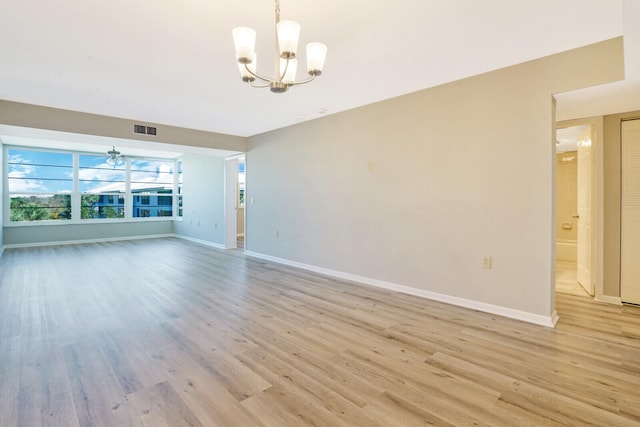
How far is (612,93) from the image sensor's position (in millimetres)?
2855

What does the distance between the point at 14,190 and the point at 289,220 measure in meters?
7.23

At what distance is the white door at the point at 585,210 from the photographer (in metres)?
3.78

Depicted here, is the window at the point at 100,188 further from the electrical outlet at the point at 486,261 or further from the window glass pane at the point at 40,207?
the electrical outlet at the point at 486,261

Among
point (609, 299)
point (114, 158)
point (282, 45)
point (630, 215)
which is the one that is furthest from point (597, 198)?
point (114, 158)

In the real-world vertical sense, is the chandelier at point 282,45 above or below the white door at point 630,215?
above

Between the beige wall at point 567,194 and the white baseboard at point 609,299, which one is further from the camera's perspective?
the beige wall at point 567,194

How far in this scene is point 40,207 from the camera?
25.9 feet

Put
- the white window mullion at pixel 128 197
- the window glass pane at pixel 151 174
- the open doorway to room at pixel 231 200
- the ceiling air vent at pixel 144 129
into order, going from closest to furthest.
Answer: the ceiling air vent at pixel 144 129 < the open doorway to room at pixel 231 200 < the white window mullion at pixel 128 197 < the window glass pane at pixel 151 174

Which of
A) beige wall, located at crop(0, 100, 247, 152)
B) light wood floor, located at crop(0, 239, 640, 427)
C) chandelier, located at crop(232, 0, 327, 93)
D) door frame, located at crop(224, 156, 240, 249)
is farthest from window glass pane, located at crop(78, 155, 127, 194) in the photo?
chandelier, located at crop(232, 0, 327, 93)

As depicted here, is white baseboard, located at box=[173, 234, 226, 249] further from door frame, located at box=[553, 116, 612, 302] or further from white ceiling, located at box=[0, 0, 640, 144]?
door frame, located at box=[553, 116, 612, 302]

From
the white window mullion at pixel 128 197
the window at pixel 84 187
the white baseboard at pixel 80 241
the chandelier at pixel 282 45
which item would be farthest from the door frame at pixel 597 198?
the white window mullion at pixel 128 197

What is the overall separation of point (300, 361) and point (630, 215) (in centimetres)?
396

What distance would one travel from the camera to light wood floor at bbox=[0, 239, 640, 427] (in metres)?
1.74

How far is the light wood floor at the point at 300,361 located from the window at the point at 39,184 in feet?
17.3
